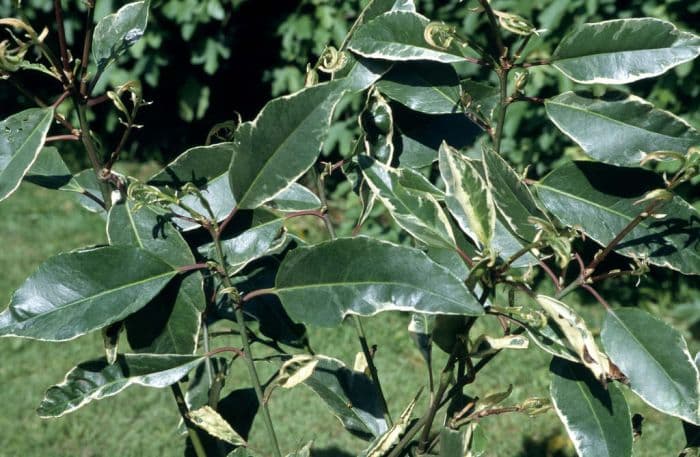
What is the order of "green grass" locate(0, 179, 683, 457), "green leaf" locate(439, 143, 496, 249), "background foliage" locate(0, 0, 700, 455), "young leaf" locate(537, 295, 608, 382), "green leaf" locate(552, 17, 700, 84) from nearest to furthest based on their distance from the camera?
"young leaf" locate(537, 295, 608, 382), "green leaf" locate(439, 143, 496, 249), "green leaf" locate(552, 17, 700, 84), "green grass" locate(0, 179, 683, 457), "background foliage" locate(0, 0, 700, 455)

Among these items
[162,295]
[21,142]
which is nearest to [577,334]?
[162,295]

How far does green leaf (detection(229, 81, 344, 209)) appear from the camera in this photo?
116 cm

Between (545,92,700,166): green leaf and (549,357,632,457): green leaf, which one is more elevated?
(545,92,700,166): green leaf

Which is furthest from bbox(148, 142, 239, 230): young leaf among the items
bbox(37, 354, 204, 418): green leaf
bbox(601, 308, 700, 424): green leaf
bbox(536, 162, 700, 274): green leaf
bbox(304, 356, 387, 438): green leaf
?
bbox(601, 308, 700, 424): green leaf

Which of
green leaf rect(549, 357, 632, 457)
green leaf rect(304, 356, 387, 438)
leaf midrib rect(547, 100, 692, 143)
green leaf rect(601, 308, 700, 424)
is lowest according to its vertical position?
green leaf rect(304, 356, 387, 438)

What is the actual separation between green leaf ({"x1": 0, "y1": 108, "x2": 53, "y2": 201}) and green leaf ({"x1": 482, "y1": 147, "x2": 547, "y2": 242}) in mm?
622

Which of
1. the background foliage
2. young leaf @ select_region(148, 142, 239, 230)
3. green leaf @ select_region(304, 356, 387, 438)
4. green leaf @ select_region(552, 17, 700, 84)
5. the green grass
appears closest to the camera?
green leaf @ select_region(552, 17, 700, 84)

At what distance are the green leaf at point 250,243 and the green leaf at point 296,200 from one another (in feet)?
0.13

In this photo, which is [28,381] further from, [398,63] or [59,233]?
[398,63]

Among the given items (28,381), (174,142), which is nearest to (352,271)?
(28,381)

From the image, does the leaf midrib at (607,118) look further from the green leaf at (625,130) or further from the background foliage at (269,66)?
the background foliage at (269,66)

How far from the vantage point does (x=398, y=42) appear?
1285 mm

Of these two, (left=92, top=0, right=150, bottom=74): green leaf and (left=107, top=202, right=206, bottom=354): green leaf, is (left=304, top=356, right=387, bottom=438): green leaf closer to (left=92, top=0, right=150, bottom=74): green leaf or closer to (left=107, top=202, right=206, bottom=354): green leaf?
(left=107, top=202, right=206, bottom=354): green leaf

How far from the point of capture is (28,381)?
151 inches
